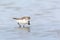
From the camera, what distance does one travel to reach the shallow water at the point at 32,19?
127cm

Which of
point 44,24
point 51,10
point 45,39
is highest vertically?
point 51,10

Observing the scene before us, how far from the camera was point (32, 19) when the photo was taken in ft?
4.47

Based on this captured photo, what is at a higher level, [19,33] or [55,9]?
[55,9]

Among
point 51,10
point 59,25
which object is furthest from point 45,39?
point 51,10

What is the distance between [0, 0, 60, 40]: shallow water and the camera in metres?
1.27

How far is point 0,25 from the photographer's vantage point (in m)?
1.34

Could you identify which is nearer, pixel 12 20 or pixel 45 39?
pixel 45 39

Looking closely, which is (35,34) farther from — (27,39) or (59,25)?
(59,25)

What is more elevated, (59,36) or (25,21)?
(25,21)

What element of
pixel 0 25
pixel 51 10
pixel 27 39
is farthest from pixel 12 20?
pixel 51 10

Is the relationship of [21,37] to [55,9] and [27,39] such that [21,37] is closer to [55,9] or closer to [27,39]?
[27,39]

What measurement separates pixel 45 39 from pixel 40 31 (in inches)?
3.9

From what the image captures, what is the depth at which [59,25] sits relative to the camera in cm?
134

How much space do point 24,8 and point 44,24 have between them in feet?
0.75
